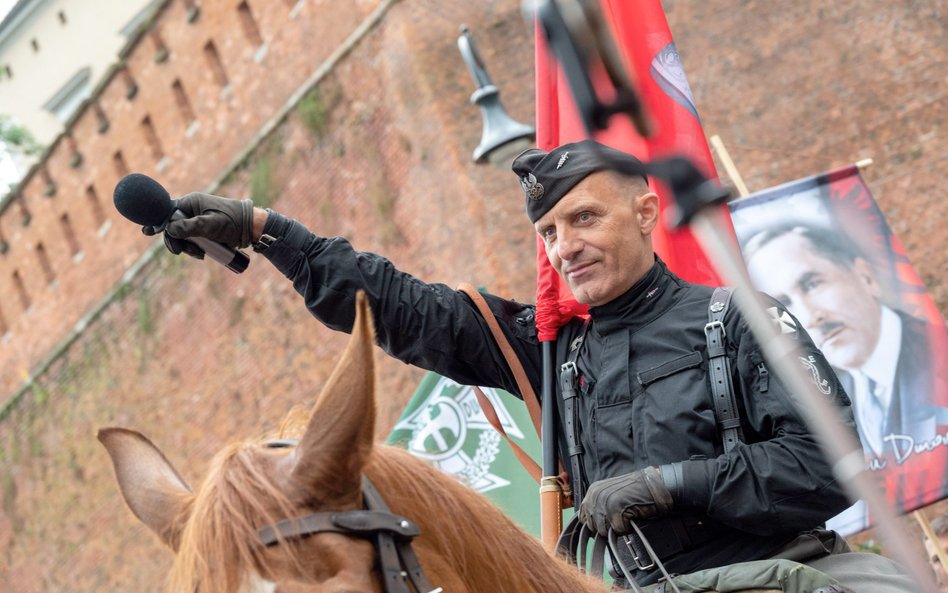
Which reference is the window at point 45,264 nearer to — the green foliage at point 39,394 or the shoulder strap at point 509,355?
the green foliage at point 39,394

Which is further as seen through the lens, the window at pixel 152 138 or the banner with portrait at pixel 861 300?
the window at pixel 152 138

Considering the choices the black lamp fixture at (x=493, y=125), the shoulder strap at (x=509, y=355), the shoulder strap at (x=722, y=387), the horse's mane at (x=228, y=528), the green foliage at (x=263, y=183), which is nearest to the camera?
the horse's mane at (x=228, y=528)

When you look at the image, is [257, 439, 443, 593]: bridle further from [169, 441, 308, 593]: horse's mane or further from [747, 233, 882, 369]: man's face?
[747, 233, 882, 369]: man's face

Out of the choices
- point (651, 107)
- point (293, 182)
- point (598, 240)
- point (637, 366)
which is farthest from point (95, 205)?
point (637, 366)

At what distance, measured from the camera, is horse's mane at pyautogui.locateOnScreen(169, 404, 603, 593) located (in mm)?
1903

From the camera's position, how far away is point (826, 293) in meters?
8.05

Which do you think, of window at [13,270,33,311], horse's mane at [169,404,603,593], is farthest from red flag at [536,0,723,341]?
window at [13,270,33,311]

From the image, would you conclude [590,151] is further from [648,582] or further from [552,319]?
[648,582]

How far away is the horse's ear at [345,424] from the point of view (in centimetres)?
178

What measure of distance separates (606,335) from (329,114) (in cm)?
1313

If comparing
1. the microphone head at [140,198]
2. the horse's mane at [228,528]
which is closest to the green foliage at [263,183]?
the microphone head at [140,198]

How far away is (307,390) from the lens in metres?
15.6

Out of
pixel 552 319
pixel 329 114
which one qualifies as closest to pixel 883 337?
pixel 552 319

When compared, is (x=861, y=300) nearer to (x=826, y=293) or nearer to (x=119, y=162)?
(x=826, y=293)
